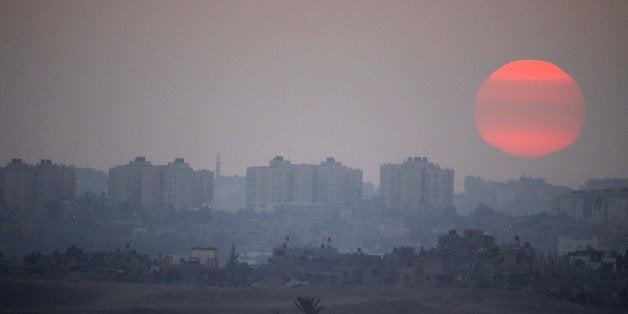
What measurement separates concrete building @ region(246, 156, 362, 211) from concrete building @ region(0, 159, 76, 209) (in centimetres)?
1852

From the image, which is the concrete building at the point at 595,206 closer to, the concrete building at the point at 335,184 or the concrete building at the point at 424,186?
the concrete building at the point at 424,186

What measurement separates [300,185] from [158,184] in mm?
13940

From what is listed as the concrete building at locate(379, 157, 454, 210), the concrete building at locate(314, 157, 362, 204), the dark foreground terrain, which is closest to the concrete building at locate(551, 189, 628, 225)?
the concrete building at locate(379, 157, 454, 210)

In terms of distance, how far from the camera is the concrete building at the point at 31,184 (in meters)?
109

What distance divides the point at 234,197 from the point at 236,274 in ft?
316

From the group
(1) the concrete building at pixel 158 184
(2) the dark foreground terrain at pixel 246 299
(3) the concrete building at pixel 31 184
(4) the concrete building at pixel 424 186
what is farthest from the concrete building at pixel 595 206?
(2) the dark foreground terrain at pixel 246 299

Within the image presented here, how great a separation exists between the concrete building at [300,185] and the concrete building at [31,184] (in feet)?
60.8

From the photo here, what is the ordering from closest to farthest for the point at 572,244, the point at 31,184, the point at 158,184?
the point at 572,244, the point at 31,184, the point at 158,184

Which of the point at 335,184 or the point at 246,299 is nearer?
the point at 246,299

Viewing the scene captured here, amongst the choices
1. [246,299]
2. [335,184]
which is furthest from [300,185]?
[246,299]

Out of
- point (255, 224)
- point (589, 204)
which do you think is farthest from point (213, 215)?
point (589, 204)

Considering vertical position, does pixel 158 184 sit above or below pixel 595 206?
above

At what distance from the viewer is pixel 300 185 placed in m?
117

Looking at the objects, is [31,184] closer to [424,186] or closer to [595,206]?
[424,186]
